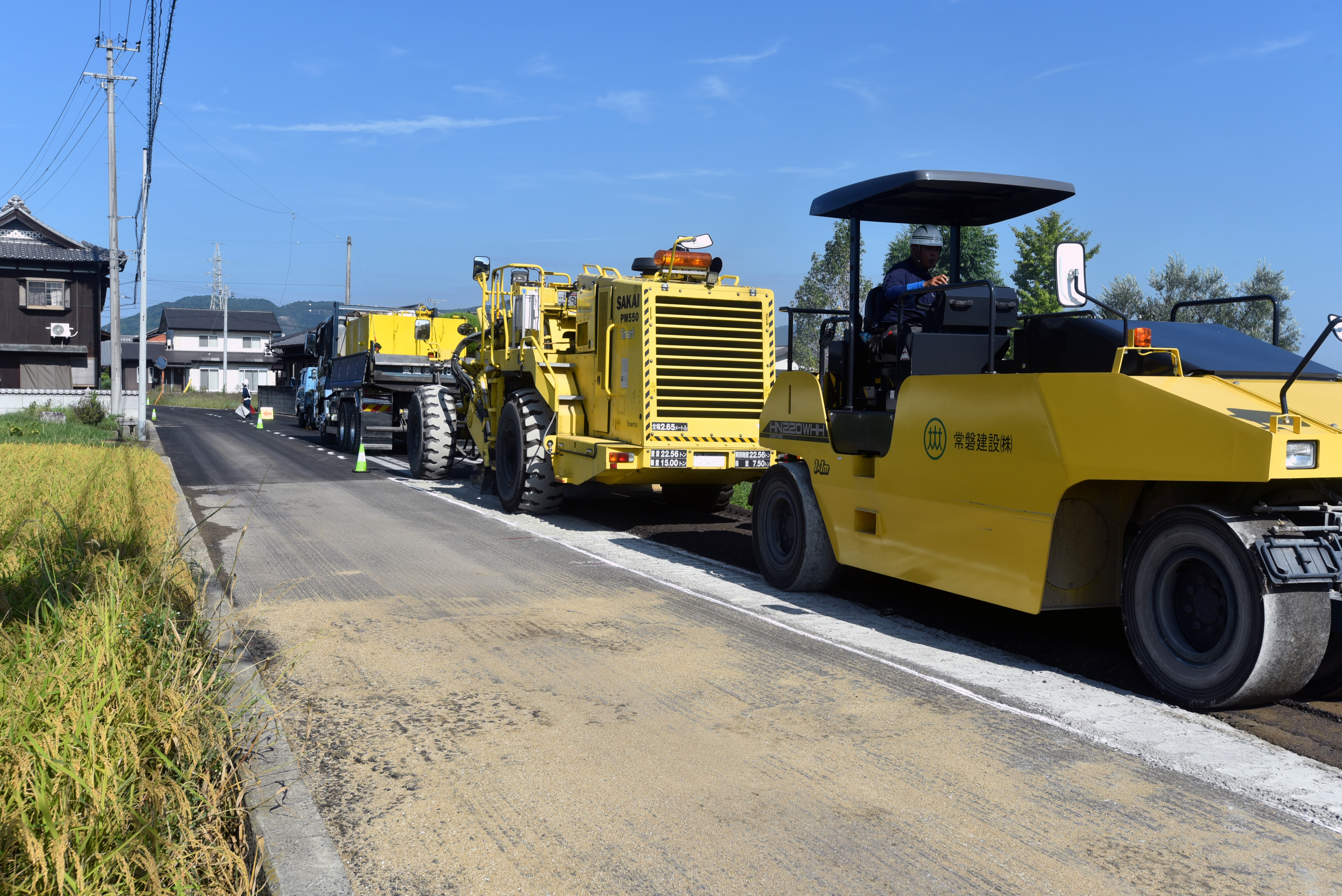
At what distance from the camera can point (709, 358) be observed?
11.7 metres

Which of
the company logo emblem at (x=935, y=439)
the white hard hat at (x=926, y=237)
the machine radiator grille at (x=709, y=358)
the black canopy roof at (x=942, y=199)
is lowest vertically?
the company logo emblem at (x=935, y=439)

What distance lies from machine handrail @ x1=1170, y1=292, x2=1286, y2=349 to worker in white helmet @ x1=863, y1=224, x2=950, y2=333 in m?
1.51

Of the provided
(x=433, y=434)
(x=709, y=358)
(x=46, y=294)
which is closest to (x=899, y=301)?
(x=709, y=358)

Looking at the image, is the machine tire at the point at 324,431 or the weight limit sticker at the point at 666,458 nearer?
the weight limit sticker at the point at 666,458

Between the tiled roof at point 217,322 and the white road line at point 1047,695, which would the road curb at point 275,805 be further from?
the tiled roof at point 217,322

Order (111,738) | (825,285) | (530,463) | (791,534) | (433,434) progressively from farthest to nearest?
(825,285) < (433,434) < (530,463) < (791,534) < (111,738)

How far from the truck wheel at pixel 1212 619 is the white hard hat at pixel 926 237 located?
9.84 ft

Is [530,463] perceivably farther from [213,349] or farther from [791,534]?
[213,349]

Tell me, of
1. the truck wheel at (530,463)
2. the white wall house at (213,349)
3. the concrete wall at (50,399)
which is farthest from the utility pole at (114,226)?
the white wall house at (213,349)

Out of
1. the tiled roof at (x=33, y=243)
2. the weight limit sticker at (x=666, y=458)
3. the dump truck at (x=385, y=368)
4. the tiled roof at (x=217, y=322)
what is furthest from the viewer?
the tiled roof at (x=217, y=322)

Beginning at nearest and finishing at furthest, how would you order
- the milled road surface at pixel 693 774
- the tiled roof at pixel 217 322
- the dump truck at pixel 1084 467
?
1. the milled road surface at pixel 693 774
2. the dump truck at pixel 1084 467
3. the tiled roof at pixel 217 322

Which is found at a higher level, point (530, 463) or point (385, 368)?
point (385, 368)

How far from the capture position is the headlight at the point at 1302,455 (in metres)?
4.79

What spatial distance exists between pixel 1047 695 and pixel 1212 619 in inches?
35.6
